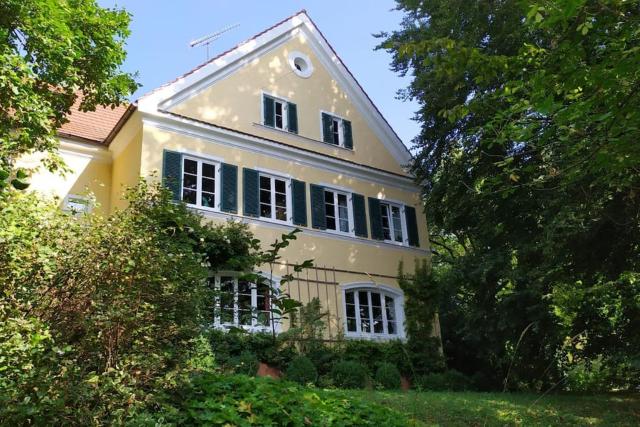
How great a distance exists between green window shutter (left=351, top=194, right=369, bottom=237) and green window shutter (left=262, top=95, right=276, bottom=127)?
3.37 m

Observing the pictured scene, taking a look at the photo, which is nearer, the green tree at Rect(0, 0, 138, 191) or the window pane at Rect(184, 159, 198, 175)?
the green tree at Rect(0, 0, 138, 191)

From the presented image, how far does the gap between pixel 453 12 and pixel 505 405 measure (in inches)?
320

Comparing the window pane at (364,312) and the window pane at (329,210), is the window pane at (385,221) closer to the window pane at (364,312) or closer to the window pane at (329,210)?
the window pane at (329,210)

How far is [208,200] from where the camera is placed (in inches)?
522

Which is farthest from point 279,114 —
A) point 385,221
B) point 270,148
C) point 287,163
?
point 385,221

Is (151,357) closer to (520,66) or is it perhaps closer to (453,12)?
(520,66)

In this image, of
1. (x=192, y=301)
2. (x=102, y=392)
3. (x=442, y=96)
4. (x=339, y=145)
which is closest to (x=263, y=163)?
(x=339, y=145)

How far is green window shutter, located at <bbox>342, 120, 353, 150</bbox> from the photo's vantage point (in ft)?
56.6

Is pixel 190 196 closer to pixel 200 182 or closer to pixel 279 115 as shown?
pixel 200 182

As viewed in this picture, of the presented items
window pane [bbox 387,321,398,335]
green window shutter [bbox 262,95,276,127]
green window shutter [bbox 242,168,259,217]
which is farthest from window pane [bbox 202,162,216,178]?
window pane [bbox 387,321,398,335]

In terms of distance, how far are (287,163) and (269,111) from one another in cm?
176

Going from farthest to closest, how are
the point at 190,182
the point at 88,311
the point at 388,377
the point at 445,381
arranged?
the point at 445,381, the point at 190,182, the point at 388,377, the point at 88,311

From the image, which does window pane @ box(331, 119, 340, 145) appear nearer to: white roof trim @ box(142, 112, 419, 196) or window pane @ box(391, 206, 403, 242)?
white roof trim @ box(142, 112, 419, 196)

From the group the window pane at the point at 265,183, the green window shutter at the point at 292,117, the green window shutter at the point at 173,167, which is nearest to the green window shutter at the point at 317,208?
the window pane at the point at 265,183
